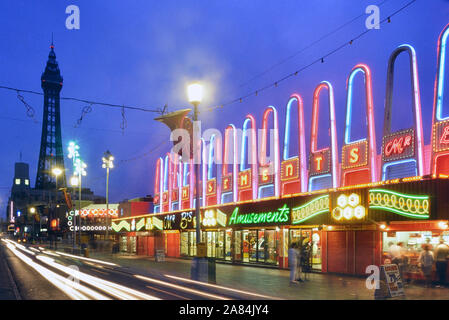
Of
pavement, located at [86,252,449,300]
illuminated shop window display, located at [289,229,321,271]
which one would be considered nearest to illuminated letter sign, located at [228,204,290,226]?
illuminated shop window display, located at [289,229,321,271]

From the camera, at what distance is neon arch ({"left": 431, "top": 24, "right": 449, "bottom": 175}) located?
701 inches

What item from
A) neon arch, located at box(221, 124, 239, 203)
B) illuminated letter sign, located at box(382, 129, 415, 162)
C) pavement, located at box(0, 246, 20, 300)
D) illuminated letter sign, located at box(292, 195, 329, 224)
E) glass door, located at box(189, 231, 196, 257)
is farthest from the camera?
glass door, located at box(189, 231, 196, 257)

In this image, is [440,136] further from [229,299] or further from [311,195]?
[229,299]

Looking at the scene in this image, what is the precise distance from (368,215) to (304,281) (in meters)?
3.87

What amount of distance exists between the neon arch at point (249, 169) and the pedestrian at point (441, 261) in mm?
14105

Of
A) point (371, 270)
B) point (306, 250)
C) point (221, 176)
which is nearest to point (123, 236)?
point (221, 176)

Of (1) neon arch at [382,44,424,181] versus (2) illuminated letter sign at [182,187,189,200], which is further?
(2) illuminated letter sign at [182,187,189,200]

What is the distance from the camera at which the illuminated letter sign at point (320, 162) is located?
2388 cm

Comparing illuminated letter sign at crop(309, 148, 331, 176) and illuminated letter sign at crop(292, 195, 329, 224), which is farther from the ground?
illuminated letter sign at crop(309, 148, 331, 176)

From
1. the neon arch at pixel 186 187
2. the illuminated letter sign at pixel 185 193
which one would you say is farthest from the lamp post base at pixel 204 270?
the illuminated letter sign at pixel 185 193

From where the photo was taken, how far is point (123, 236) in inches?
2308

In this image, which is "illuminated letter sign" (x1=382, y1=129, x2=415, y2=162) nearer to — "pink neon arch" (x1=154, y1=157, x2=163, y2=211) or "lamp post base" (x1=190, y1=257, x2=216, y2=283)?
"lamp post base" (x1=190, y1=257, x2=216, y2=283)

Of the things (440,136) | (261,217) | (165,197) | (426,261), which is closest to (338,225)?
(426,261)

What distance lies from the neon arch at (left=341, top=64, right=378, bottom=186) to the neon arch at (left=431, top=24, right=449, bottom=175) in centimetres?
320
